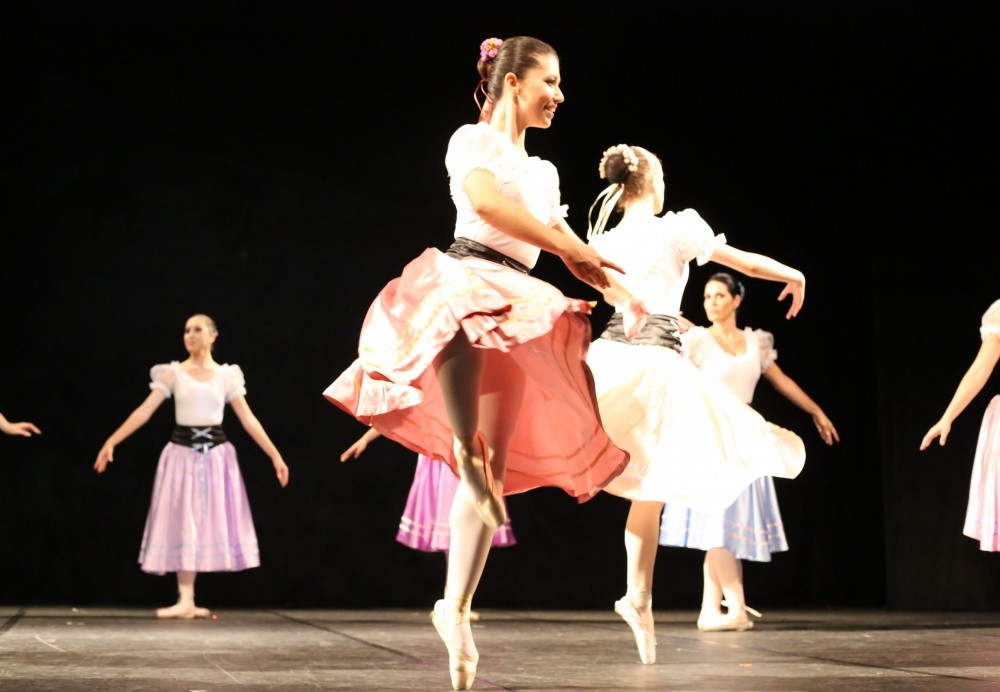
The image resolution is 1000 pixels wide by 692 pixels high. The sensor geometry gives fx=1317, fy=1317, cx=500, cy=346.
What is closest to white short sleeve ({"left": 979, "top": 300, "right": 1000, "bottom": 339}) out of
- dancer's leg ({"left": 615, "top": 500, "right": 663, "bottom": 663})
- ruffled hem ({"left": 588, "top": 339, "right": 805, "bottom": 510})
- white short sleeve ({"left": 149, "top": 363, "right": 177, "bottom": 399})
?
ruffled hem ({"left": 588, "top": 339, "right": 805, "bottom": 510})

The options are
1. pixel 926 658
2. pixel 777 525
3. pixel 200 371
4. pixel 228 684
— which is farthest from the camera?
pixel 200 371

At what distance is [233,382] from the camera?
5.83 m

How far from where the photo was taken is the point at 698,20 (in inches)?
246

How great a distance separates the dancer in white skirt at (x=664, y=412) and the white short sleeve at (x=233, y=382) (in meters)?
2.60

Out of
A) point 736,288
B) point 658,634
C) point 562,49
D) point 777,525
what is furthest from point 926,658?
point 562,49

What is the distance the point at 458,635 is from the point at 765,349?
328cm

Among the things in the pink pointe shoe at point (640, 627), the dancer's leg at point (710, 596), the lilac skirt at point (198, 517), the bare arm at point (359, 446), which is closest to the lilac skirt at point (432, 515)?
the bare arm at point (359, 446)

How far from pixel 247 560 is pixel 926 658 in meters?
3.09

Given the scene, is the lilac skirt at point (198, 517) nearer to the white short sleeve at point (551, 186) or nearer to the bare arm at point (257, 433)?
the bare arm at point (257, 433)

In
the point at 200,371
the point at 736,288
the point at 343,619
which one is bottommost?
the point at 343,619

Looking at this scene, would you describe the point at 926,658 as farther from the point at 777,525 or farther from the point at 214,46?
the point at 214,46

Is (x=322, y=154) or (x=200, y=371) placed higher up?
(x=322, y=154)

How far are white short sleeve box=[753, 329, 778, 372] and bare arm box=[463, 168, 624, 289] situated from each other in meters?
3.10

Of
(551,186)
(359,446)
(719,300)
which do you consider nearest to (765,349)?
(719,300)
